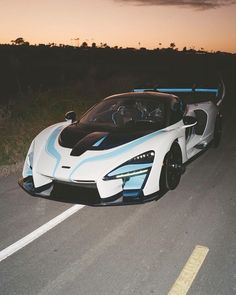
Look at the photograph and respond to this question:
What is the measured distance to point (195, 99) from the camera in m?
7.33

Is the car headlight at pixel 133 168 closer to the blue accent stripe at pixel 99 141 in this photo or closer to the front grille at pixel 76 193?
the front grille at pixel 76 193

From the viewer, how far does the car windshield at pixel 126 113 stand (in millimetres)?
5508

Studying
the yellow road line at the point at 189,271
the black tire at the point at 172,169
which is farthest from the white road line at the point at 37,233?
the yellow road line at the point at 189,271

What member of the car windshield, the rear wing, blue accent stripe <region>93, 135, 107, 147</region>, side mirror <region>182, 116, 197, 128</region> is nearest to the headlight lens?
blue accent stripe <region>93, 135, 107, 147</region>

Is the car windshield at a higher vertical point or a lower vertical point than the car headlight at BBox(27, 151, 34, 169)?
higher

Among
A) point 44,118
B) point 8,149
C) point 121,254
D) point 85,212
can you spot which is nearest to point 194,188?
point 85,212

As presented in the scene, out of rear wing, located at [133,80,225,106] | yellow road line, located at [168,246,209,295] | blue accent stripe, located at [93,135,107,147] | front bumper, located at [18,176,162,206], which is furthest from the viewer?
rear wing, located at [133,80,225,106]

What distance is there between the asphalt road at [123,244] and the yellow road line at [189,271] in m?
0.04

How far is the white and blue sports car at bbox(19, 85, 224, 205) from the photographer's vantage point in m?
4.21

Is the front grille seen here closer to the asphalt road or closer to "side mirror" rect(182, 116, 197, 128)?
the asphalt road

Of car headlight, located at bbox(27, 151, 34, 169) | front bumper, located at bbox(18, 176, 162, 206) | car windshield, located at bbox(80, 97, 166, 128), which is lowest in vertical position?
front bumper, located at bbox(18, 176, 162, 206)

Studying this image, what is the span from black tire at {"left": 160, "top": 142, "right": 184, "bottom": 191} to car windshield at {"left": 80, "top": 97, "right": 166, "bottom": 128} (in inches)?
22.0

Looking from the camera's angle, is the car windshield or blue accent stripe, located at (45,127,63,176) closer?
blue accent stripe, located at (45,127,63,176)

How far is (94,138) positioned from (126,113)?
3.78 feet
